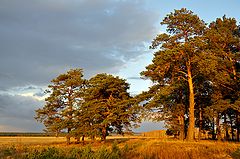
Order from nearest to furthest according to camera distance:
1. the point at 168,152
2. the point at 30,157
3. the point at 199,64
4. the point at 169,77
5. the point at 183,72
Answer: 1. the point at 30,157
2. the point at 168,152
3. the point at 199,64
4. the point at 183,72
5. the point at 169,77

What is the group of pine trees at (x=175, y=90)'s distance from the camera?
35906 mm

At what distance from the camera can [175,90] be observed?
141ft

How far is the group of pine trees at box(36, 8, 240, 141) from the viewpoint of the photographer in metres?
35.9

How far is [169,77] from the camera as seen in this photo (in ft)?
132

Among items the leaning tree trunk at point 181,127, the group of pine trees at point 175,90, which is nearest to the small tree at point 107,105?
the group of pine trees at point 175,90

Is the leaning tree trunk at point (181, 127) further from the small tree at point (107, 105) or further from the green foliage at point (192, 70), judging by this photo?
the small tree at point (107, 105)

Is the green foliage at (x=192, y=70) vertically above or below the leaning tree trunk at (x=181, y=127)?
above

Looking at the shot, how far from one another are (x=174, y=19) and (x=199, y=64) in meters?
7.54

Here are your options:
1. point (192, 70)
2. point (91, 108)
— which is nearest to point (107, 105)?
point (91, 108)

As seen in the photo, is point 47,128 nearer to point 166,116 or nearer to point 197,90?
point 166,116

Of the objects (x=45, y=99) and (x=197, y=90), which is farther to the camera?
(x=45, y=99)

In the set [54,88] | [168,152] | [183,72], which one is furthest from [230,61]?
[54,88]

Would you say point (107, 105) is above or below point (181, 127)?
above

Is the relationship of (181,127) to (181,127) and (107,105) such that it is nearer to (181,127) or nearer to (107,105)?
(181,127)
